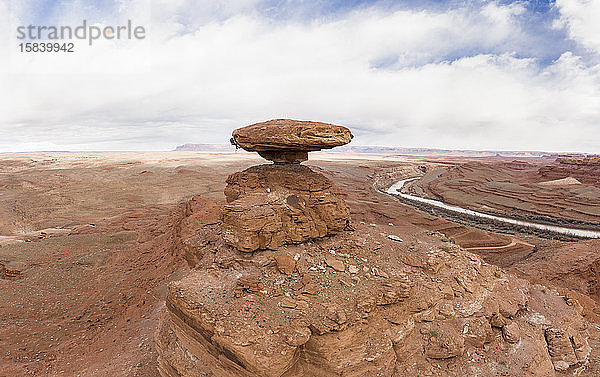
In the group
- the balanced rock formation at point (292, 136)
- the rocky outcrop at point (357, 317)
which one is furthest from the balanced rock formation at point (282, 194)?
the rocky outcrop at point (357, 317)

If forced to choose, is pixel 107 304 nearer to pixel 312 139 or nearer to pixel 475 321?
pixel 312 139

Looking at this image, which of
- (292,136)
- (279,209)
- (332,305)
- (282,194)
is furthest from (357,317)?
(292,136)

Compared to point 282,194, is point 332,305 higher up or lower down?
lower down

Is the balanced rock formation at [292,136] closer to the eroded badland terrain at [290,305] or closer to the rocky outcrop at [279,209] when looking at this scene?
the rocky outcrop at [279,209]

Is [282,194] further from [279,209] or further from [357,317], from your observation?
[357,317]

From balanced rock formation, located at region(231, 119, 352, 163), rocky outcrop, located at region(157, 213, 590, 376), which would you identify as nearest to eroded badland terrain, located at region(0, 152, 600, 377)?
rocky outcrop, located at region(157, 213, 590, 376)

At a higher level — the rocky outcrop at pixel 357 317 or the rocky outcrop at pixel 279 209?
the rocky outcrop at pixel 279 209
